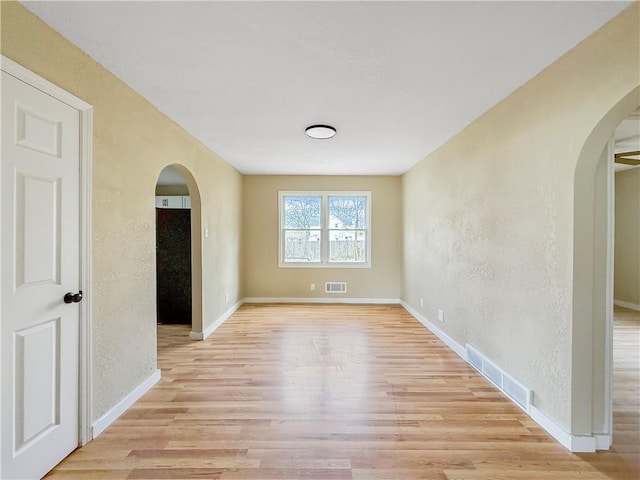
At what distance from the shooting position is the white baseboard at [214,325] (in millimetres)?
3975

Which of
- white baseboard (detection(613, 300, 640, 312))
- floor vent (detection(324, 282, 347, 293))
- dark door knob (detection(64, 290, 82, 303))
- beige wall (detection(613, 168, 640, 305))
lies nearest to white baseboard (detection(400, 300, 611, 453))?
dark door knob (detection(64, 290, 82, 303))

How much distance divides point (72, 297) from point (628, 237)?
8089 millimetres

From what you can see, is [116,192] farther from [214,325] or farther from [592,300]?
[592,300]

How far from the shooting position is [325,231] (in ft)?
20.3

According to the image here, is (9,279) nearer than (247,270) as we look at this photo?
Yes

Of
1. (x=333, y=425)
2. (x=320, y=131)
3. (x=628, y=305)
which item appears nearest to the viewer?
(x=333, y=425)

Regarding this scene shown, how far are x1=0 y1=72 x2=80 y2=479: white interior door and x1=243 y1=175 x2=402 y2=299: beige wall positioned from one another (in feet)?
13.8

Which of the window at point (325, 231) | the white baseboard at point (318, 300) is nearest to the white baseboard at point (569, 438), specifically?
the white baseboard at point (318, 300)

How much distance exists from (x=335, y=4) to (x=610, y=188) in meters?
1.93

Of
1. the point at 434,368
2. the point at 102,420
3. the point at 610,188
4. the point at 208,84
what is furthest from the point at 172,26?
the point at 434,368

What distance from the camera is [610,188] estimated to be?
191 cm

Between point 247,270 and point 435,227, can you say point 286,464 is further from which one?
point 247,270

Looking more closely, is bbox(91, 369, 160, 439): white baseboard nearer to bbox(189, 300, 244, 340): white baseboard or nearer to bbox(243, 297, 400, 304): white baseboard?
bbox(189, 300, 244, 340): white baseboard

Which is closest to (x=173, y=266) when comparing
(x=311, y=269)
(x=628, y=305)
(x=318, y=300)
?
(x=311, y=269)
